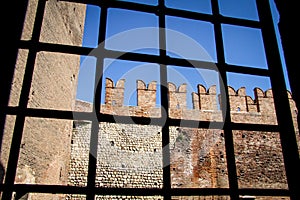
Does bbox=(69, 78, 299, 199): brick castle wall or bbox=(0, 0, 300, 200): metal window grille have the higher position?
bbox=(69, 78, 299, 199): brick castle wall

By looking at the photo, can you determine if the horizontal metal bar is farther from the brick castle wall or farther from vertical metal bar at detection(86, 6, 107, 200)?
the brick castle wall

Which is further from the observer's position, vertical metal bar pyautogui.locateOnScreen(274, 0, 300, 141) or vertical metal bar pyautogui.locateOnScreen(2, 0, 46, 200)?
vertical metal bar pyautogui.locateOnScreen(274, 0, 300, 141)

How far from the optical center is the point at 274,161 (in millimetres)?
11445

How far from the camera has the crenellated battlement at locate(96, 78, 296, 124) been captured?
10.4 meters

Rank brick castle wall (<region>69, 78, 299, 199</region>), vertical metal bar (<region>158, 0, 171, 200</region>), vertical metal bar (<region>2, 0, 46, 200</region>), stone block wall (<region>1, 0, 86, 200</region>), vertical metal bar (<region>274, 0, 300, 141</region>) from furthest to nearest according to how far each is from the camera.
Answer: brick castle wall (<region>69, 78, 299, 199</region>) → stone block wall (<region>1, 0, 86, 200</region>) → vertical metal bar (<region>274, 0, 300, 141</region>) → vertical metal bar (<region>158, 0, 171, 200</region>) → vertical metal bar (<region>2, 0, 46, 200</region>)

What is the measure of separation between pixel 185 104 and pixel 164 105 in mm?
9289

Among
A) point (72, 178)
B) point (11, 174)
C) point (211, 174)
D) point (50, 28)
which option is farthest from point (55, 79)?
point (211, 174)

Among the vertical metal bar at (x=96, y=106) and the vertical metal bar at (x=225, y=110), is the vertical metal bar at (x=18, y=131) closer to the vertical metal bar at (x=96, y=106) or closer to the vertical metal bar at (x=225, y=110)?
the vertical metal bar at (x=96, y=106)

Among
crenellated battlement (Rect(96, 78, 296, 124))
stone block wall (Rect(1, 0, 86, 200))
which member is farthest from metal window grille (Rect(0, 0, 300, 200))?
crenellated battlement (Rect(96, 78, 296, 124))

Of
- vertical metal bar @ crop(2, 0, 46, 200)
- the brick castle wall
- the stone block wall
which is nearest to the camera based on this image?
vertical metal bar @ crop(2, 0, 46, 200)

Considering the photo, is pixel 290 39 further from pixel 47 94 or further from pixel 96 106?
pixel 47 94

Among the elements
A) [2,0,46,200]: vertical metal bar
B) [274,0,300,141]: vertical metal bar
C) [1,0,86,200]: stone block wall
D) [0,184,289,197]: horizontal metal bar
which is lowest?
[0,184,289,197]: horizontal metal bar

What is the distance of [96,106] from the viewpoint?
1.26 m

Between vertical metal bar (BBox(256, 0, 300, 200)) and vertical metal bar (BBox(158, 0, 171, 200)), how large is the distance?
0.58 metres
